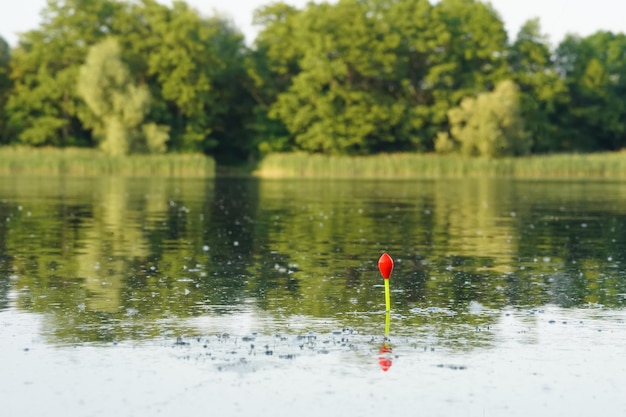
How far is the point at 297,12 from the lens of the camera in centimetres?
12012

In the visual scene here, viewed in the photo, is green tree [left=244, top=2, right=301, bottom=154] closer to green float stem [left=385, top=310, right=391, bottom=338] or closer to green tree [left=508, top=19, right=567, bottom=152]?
green tree [left=508, top=19, right=567, bottom=152]

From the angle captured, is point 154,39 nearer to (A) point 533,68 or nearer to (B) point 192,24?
(B) point 192,24

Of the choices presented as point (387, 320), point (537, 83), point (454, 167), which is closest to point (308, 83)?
point (454, 167)

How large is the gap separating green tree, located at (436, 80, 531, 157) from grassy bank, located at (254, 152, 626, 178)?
12.2 ft

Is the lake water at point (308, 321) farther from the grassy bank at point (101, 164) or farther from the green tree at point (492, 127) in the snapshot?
the green tree at point (492, 127)

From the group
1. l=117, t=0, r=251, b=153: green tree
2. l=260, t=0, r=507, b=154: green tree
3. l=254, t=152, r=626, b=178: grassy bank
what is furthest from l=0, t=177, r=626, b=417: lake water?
l=260, t=0, r=507, b=154: green tree

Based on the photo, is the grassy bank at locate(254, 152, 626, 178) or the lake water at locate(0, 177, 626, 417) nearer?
the lake water at locate(0, 177, 626, 417)

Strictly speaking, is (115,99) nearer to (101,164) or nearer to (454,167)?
(101,164)

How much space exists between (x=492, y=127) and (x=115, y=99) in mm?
33165

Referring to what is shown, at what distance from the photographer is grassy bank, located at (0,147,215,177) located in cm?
9150

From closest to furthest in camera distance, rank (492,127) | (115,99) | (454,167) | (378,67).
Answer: (454,167) < (115,99) < (492,127) < (378,67)

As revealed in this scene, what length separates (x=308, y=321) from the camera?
49.1 ft

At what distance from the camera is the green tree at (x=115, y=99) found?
324 feet

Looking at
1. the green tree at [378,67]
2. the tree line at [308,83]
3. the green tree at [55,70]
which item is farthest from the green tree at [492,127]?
the green tree at [55,70]
